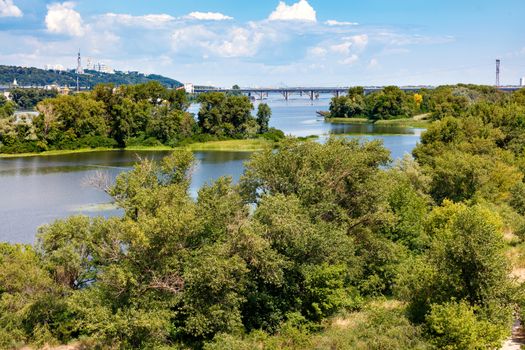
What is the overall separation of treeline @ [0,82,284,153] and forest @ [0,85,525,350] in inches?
2027

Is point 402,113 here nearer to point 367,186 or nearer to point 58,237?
point 367,186

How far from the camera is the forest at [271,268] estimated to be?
56.0 feet

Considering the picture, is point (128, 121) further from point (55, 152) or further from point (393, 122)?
point (393, 122)

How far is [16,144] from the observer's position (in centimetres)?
6812

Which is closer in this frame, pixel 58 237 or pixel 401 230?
pixel 58 237

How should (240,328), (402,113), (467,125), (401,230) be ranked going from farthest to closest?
(402,113) < (467,125) < (401,230) < (240,328)

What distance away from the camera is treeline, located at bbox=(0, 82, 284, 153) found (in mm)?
70438

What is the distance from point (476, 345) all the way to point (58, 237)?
1553 centimetres

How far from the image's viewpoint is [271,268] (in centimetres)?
1934

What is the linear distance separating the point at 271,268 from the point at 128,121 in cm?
5987

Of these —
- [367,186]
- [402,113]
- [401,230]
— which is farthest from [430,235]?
[402,113]

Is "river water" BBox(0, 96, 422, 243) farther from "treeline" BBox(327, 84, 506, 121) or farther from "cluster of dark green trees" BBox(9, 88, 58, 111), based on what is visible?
"cluster of dark green trees" BBox(9, 88, 58, 111)

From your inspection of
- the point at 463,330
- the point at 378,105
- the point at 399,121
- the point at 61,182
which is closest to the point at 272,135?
the point at 61,182

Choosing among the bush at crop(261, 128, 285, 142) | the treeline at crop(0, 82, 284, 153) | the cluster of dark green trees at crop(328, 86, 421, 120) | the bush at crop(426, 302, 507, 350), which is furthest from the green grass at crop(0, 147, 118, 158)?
the cluster of dark green trees at crop(328, 86, 421, 120)
